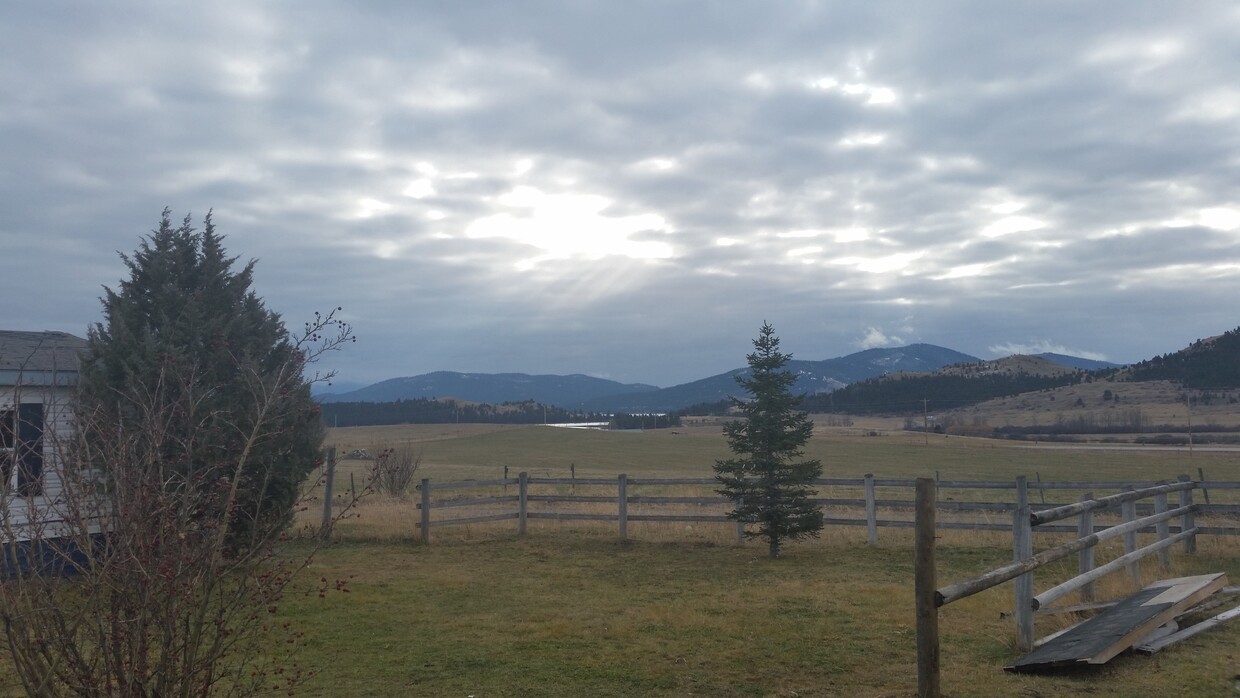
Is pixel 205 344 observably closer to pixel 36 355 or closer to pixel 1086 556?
pixel 36 355

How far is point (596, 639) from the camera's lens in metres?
9.02

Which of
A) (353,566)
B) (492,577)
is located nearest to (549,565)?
(492,577)

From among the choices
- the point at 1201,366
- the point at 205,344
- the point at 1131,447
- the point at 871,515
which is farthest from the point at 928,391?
the point at 205,344

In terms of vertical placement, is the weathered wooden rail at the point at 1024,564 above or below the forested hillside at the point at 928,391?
below

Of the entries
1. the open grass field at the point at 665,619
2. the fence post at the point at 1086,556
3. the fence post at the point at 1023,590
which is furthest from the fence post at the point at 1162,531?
the fence post at the point at 1023,590

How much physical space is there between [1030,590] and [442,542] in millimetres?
12467

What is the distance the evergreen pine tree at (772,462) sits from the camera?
1557cm

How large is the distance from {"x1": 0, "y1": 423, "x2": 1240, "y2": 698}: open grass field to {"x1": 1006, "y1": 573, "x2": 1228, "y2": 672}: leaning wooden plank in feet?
0.55

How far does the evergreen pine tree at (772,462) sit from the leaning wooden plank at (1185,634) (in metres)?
7.62

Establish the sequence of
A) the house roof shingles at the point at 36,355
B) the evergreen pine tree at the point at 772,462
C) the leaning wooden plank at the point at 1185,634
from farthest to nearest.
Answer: the evergreen pine tree at the point at 772,462 → the house roof shingles at the point at 36,355 → the leaning wooden plank at the point at 1185,634

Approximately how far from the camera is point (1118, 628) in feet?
23.4

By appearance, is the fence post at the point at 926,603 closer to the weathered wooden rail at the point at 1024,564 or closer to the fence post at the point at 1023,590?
the weathered wooden rail at the point at 1024,564

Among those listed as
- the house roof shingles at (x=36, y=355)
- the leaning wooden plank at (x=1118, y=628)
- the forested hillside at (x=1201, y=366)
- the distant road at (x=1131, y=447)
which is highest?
the forested hillside at (x=1201, y=366)

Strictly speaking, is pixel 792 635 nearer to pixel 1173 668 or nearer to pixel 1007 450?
pixel 1173 668
